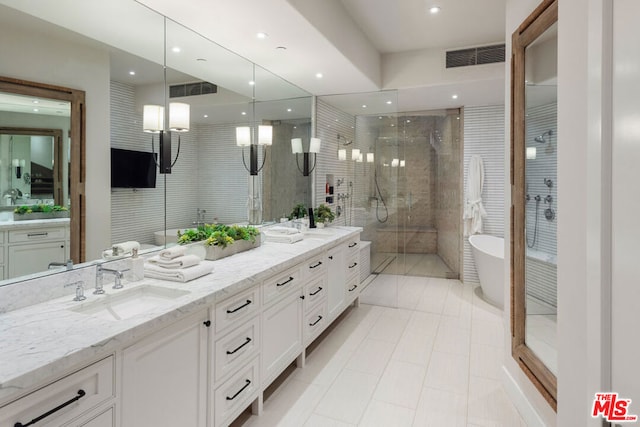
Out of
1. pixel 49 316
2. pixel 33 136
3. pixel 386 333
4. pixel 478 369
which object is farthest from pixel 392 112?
pixel 49 316

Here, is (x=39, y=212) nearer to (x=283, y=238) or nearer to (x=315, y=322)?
Answer: (x=283, y=238)

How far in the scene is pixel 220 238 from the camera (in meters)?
2.56

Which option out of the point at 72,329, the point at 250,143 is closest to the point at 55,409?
the point at 72,329

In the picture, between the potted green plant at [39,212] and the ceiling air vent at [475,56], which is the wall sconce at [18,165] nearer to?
the potted green plant at [39,212]

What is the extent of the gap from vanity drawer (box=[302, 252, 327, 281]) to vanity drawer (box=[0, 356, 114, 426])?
5.53 ft

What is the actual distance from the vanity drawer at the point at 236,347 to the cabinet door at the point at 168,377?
0.10m

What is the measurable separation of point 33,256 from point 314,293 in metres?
1.92

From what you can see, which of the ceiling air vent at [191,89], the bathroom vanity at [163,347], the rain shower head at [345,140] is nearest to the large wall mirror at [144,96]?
the ceiling air vent at [191,89]

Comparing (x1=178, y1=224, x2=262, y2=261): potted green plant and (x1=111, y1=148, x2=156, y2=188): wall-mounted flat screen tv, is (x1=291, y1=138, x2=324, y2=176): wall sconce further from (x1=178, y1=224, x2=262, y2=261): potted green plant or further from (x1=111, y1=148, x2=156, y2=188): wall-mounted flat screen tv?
(x1=111, y1=148, x2=156, y2=188): wall-mounted flat screen tv

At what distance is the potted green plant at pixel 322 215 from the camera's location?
170 inches

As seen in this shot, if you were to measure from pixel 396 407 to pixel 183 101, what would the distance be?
2.53 m

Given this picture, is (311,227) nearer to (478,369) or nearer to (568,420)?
(478,369)

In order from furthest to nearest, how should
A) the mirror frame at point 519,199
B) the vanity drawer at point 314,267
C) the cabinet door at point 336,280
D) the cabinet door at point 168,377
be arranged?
the cabinet door at point 336,280, the vanity drawer at point 314,267, the mirror frame at point 519,199, the cabinet door at point 168,377

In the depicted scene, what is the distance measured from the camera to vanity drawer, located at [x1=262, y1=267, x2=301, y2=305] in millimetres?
2293
